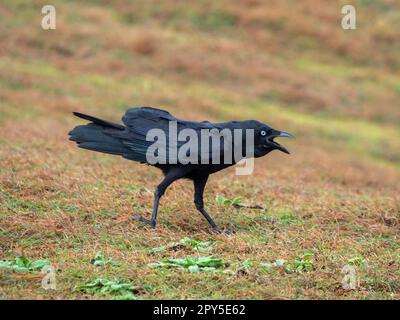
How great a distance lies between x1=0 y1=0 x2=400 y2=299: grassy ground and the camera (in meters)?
5.93

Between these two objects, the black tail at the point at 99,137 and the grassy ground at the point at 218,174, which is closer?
the grassy ground at the point at 218,174

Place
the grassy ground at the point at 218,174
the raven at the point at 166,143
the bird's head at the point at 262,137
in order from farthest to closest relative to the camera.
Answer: the bird's head at the point at 262,137 → the raven at the point at 166,143 → the grassy ground at the point at 218,174

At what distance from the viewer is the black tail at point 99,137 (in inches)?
286

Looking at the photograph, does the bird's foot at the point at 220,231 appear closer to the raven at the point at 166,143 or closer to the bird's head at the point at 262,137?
the raven at the point at 166,143

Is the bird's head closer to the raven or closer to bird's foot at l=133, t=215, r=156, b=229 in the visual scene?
the raven

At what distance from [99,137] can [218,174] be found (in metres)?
3.68

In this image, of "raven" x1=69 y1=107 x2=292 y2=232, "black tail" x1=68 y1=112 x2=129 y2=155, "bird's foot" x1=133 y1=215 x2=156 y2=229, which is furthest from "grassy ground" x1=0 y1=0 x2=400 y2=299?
"black tail" x1=68 y1=112 x2=129 y2=155

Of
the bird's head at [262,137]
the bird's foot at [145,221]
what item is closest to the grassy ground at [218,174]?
the bird's foot at [145,221]

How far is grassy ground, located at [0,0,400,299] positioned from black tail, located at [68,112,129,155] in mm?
726

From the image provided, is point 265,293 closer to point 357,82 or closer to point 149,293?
point 149,293
